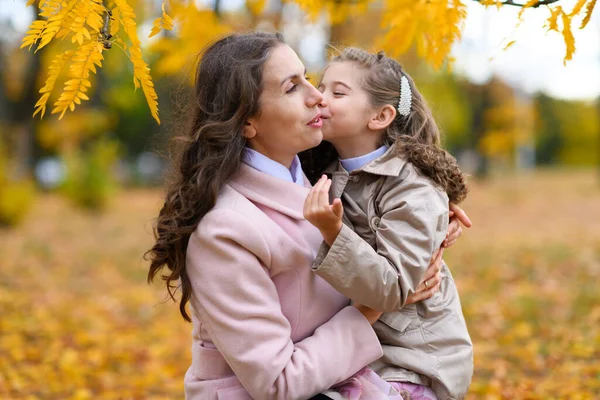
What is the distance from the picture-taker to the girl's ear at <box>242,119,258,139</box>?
220 centimetres

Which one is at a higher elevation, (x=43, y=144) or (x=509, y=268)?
(x=509, y=268)

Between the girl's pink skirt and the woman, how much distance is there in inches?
2.4

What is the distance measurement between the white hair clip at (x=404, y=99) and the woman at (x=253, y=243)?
1.18ft

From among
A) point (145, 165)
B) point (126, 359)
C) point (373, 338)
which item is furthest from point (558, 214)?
point (145, 165)

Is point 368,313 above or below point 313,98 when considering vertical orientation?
below

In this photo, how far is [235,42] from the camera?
2205 mm

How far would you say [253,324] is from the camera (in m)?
1.99

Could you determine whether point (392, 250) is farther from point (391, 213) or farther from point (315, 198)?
point (315, 198)

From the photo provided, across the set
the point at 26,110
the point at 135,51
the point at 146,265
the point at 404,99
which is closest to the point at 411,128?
the point at 404,99

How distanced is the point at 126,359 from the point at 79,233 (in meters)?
7.73

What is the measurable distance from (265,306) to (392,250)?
0.42 m

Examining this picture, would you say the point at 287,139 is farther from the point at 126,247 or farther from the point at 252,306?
the point at 126,247

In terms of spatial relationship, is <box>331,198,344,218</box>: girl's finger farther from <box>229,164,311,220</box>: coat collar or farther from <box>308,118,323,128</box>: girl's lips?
<box>308,118,323,128</box>: girl's lips

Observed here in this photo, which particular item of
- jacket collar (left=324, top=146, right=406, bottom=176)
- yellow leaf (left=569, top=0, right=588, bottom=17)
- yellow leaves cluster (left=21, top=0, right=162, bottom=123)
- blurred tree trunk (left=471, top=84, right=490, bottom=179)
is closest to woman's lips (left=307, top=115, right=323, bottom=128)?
jacket collar (left=324, top=146, right=406, bottom=176)
